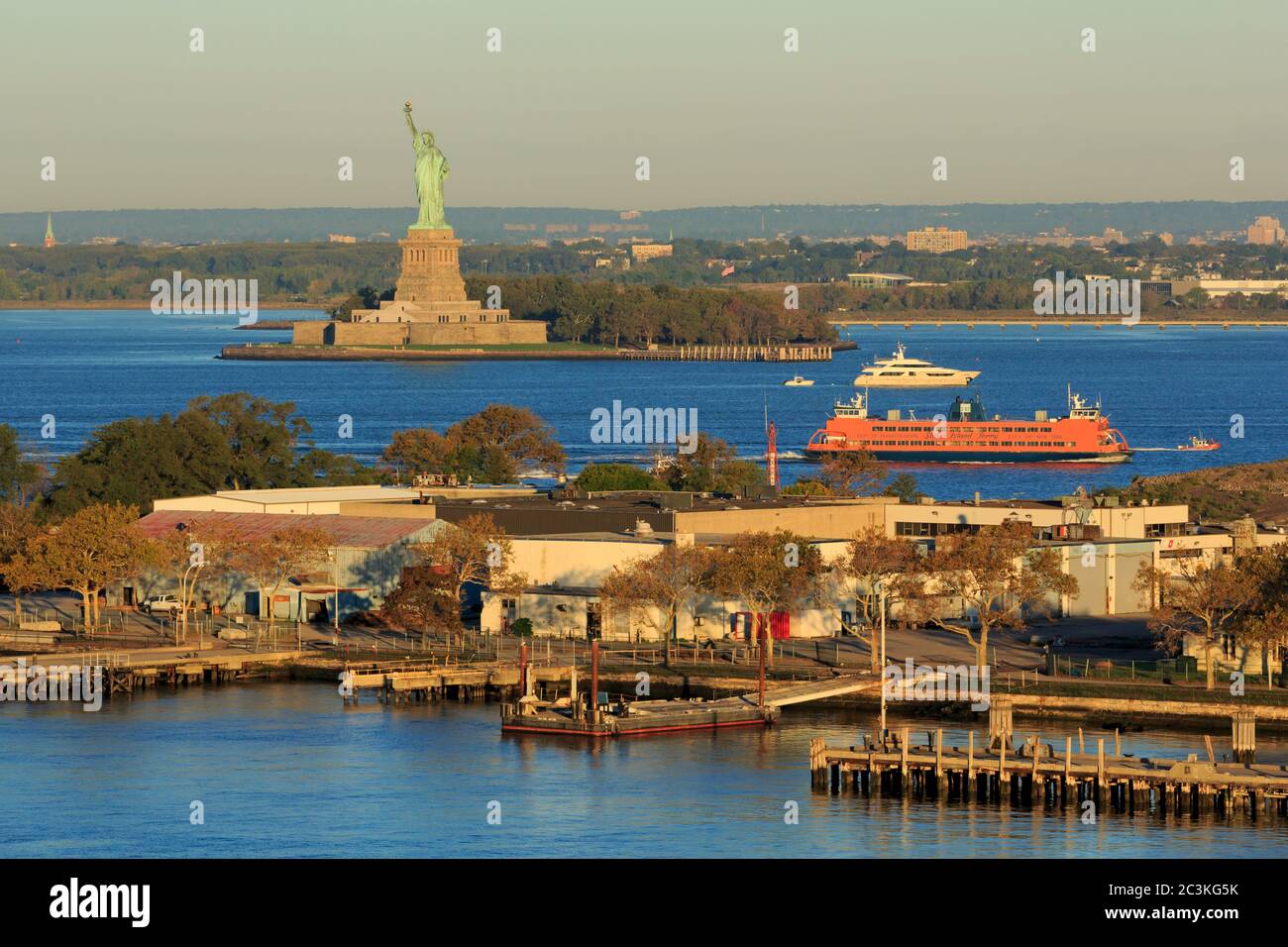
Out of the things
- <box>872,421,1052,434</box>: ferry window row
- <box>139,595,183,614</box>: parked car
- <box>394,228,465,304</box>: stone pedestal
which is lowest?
<box>139,595,183,614</box>: parked car

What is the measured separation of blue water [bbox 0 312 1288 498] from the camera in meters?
107

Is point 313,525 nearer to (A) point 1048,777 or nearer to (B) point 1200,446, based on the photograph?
(A) point 1048,777

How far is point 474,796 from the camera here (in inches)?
1410

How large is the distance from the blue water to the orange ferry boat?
1109 millimetres

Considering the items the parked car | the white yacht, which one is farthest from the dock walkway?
the white yacht

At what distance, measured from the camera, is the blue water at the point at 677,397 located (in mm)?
107062

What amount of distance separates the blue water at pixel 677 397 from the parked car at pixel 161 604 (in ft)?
132

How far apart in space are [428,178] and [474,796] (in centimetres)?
14503

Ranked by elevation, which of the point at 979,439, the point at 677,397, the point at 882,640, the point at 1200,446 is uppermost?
the point at 677,397

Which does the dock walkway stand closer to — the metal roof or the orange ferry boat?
the metal roof

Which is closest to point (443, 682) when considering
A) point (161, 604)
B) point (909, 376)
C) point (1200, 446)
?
point (161, 604)
